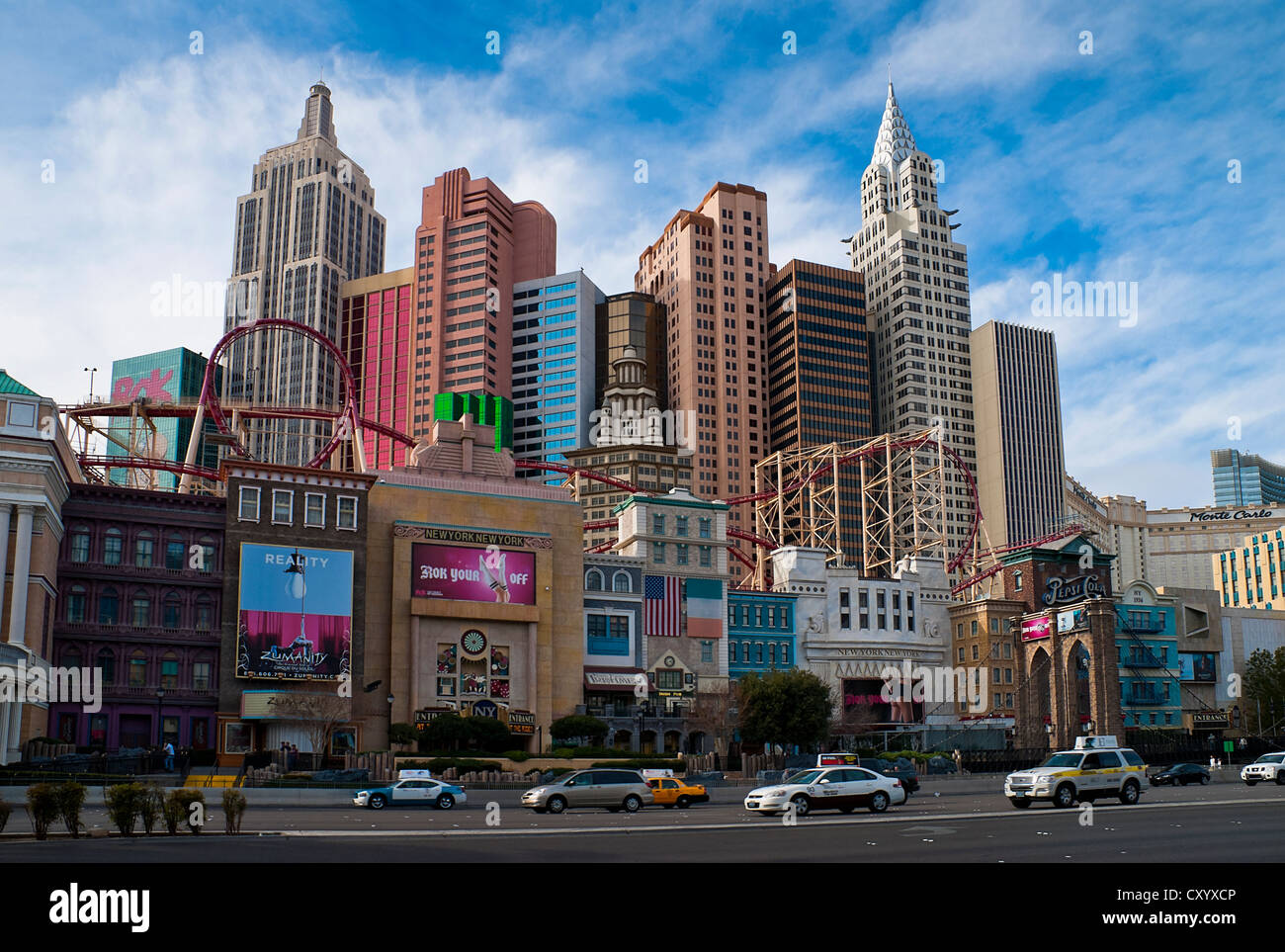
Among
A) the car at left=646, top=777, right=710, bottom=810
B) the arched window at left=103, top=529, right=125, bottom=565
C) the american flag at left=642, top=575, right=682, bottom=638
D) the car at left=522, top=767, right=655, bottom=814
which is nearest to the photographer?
the car at left=522, top=767, right=655, bottom=814

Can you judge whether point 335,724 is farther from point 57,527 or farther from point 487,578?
point 57,527

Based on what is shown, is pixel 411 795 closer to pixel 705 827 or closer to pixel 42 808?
pixel 705 827

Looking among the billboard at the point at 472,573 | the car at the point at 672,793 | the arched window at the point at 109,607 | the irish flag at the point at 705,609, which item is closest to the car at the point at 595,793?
the car at the point at 672,793

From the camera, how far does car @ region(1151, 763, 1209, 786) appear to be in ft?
187

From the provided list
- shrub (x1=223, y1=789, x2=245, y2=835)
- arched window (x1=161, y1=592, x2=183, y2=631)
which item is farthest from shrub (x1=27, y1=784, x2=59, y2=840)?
arched window (x1=161, y1=592, x2=183, y2=631)

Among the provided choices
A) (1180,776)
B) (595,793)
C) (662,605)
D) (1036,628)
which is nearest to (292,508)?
(662,605)

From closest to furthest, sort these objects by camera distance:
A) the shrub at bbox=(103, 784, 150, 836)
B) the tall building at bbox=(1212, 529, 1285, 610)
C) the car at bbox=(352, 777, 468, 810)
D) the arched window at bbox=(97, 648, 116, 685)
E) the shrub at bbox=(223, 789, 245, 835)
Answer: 1. the shrub at bbox=(103, 784, 150, 836)
2. the shrub at bbox=(223, 789, 245, 835)
3. the car at bbox=(352, 777, 468, 810)
4. the arched window at bbox=(97, 648, 116, 685)
5. the tall building at bbox=(1212, 529, 1285, 610)

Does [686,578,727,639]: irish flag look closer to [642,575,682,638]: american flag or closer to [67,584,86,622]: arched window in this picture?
[642,575,682,638]: american flag

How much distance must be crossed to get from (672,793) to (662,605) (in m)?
45.1

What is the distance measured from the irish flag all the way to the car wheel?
5424cm

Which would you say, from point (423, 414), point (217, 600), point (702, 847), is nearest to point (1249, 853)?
point (702, 847)
